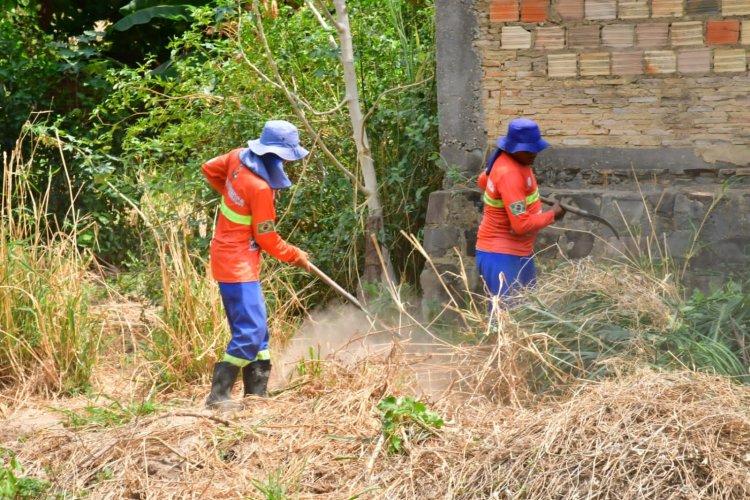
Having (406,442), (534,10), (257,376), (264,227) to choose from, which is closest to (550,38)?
(534,10)

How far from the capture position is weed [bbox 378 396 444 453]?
451 centimetres

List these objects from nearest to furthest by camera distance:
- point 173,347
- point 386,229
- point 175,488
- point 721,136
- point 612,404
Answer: point 612,404 < point 175,488 < point 173,347 < point 721,136 < point 386,229

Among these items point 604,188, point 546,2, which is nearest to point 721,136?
point 604,188

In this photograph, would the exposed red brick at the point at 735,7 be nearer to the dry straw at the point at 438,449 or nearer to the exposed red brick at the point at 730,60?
the exposed red brick at the point at 730,60

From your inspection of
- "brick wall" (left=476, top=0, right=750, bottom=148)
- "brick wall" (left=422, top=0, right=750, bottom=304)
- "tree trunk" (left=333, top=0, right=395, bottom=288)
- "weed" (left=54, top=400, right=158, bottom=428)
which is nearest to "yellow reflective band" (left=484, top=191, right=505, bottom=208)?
"brick wall" (left=422, top=0, right=750, bottom=304)

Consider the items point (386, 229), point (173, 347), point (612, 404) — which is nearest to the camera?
point (612, 404)

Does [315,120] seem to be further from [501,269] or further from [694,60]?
[694,60]

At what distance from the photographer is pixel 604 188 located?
6.83 meters

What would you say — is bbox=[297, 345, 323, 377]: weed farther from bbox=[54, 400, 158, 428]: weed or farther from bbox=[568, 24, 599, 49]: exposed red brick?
bbox=[568, 24, 599, 49]: exposed red brick

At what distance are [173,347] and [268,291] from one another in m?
0.97

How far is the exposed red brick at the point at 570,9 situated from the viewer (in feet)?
22.1

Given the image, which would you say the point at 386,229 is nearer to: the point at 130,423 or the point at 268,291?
the point at 268,291

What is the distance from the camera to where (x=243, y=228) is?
17.8 feet

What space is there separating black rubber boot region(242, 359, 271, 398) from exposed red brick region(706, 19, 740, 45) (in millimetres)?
3564
